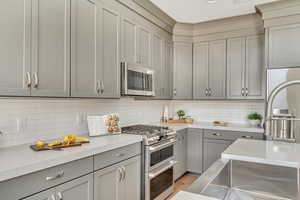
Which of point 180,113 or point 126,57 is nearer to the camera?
point 126,57

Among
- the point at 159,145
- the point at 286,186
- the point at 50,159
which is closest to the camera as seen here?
the point at 286,186

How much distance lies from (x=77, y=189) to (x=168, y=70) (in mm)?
2580

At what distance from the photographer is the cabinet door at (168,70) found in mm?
3607

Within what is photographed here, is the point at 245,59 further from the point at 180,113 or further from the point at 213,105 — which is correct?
the point at 180,113

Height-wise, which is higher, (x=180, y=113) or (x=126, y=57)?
(x=126, y=57)

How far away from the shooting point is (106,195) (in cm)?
189

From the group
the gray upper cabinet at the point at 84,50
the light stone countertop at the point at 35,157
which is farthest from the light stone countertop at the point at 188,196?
the gray upper cabinet at the point at 84,50

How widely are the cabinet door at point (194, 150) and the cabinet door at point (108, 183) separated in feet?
6.19

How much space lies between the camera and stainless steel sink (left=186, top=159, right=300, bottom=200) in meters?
1.15

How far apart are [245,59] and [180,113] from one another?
1.48 meters

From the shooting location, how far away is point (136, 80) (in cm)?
270

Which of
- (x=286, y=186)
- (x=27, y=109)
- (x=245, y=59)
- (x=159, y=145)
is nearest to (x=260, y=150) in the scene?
(x=286, y=186)

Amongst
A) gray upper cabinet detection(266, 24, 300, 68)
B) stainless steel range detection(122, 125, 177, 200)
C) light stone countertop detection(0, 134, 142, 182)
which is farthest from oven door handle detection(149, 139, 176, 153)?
gray upper cabinet detection(266, 24, 300, 68)

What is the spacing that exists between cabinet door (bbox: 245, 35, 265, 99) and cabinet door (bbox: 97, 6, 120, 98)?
7.33 feet
